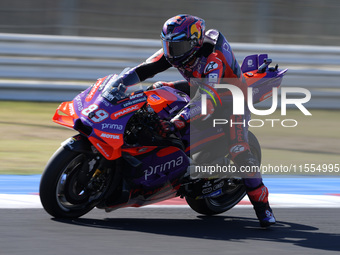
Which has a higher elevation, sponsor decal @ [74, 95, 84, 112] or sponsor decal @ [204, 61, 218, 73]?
sponsor decal @ [204, 61, 218, 73]

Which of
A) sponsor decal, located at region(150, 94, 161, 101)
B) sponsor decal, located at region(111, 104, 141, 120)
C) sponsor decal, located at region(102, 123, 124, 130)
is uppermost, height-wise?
sponsor decal, located at region(150, 94, 161, 101)

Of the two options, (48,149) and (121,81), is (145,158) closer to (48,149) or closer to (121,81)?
(121,81)

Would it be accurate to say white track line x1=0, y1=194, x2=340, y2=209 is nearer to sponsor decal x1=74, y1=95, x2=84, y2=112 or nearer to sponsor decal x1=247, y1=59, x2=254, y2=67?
sponsor decal x1=74, y1=95, x2=84, y2=112

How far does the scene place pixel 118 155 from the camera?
511cm


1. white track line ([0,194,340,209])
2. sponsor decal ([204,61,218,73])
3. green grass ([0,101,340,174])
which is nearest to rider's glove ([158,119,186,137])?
sponsor decal ([204,61,218,73])

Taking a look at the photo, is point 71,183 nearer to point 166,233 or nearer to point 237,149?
point 166,233

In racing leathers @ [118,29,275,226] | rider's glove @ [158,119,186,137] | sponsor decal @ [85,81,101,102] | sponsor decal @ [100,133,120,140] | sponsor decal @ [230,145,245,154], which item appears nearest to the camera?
sponsor decal @ [100,133,120,140]

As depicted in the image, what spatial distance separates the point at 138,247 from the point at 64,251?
51 centimetres

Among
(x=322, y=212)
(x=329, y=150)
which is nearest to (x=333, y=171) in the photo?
(x=329, y=150)

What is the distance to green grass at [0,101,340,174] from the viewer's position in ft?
26.8

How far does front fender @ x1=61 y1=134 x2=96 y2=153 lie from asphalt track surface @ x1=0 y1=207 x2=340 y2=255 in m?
0.58

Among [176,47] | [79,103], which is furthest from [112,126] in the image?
[176,47]

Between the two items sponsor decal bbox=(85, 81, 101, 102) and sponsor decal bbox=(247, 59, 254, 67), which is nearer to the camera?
sponsor decal bbox=(85, 81, 101, 102)

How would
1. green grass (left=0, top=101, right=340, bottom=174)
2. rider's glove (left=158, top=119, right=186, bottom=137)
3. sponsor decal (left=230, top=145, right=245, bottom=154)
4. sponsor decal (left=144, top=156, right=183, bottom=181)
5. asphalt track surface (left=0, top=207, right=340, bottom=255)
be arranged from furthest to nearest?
green grass (left=0, top=101, right=340, bottom=174)
sponsor decal (left=230, top=145, right=245, bottom=154)
sponsor decal (left=144, top=156, right=183, bottom=181)
rider's glove (left=158, top=119, right=186, bottom=137)
asphalt track surface (left=0, top=207, right=340, bottom=255)
